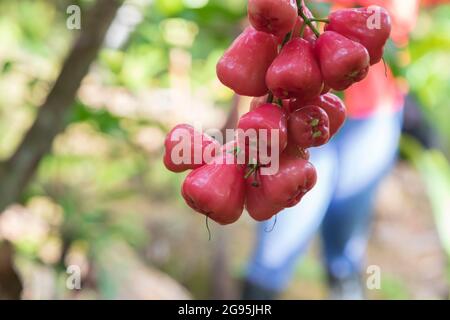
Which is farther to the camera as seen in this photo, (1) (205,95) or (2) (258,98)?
(1) (205,95)

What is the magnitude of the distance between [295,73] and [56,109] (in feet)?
2.69

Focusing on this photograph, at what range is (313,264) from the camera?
9.61ft

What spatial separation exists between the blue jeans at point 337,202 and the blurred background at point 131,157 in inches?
8.3

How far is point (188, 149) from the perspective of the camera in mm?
602

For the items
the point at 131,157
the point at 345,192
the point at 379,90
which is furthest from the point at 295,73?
the point at 131,157

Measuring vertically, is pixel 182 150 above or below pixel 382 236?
above

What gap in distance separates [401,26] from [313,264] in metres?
1.77

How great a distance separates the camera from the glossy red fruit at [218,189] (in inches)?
22.0

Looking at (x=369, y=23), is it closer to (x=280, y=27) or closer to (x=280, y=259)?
(x=280, y=27)

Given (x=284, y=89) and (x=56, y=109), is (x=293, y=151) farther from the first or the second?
(x=56, y=109)

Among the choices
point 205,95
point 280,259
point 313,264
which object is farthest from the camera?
point 313,264

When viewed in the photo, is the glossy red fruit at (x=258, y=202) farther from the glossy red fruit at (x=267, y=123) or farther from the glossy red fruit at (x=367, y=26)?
the glossy red fruit at (x=367, y=26)

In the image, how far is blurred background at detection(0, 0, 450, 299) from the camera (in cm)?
131

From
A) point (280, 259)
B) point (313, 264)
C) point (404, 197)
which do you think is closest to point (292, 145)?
point (280, 259)
